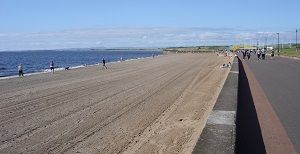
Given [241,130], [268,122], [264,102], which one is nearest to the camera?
[241,130]

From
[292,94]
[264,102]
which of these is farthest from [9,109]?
[292,94]

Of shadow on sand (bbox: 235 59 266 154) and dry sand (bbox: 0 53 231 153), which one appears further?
dry sand (bbox: 0 53 231 153)

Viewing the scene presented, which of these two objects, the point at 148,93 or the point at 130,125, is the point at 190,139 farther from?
the point at 148,93

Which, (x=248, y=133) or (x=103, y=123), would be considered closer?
(x=248, y=133)

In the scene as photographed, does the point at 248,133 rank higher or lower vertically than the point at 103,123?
higher

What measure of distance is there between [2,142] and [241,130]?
15.7 ft

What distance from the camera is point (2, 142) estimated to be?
942 cm

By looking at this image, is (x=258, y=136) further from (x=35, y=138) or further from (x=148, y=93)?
(x=148, y=93)

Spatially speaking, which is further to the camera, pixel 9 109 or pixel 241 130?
pixel 9 109

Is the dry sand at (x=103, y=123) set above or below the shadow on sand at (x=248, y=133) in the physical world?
below

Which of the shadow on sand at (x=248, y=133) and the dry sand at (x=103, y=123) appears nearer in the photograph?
the shadow on sand at (x=248, y=133)

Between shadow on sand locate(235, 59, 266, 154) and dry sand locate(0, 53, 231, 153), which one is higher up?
shadow on sand locate(235, 59, 266, 154)

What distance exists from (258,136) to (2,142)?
495 centimetres

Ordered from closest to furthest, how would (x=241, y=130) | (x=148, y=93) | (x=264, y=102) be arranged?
(x=241, y=130), (x=264, y=102), (x=148, y=93)
